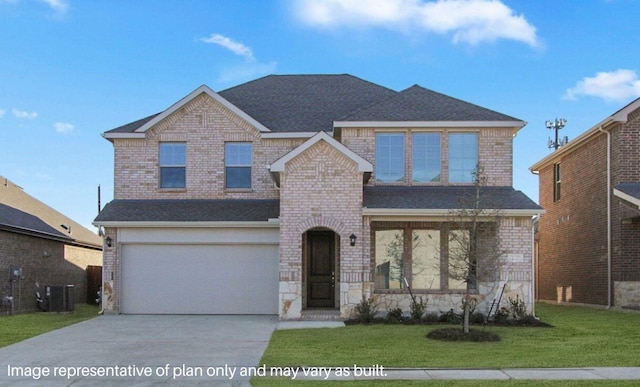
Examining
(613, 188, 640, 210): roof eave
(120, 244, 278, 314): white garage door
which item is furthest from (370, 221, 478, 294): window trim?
(613, 188, 640, 210): roof eave

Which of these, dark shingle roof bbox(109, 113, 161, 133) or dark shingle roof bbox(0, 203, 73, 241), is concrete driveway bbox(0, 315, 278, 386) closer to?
dark shingle roof bbox(0, 203, 73, 241)

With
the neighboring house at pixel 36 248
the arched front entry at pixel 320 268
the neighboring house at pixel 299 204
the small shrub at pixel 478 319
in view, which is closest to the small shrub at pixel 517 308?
the neighboring house at pixel 299 204

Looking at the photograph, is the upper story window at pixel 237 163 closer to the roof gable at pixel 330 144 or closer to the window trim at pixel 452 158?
the roof gable at pixel 330 144

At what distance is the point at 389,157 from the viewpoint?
19.2m

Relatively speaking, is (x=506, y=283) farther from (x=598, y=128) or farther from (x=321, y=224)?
(x=598, y=128)

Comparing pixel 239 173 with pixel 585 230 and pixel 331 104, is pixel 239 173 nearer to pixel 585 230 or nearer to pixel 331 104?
pixel 331 104

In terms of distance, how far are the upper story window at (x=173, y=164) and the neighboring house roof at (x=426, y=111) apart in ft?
16.5

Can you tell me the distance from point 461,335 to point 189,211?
367 inches

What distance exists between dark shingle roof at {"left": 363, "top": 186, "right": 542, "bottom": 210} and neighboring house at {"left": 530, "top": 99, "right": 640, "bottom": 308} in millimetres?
3281

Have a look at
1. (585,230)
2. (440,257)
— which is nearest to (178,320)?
(440,257)

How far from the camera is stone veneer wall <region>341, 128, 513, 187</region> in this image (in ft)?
61.9

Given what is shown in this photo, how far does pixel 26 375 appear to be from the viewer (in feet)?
33.2

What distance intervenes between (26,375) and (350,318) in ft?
27.6

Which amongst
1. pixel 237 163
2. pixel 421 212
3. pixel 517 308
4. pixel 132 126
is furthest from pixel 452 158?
pixel 132 126
